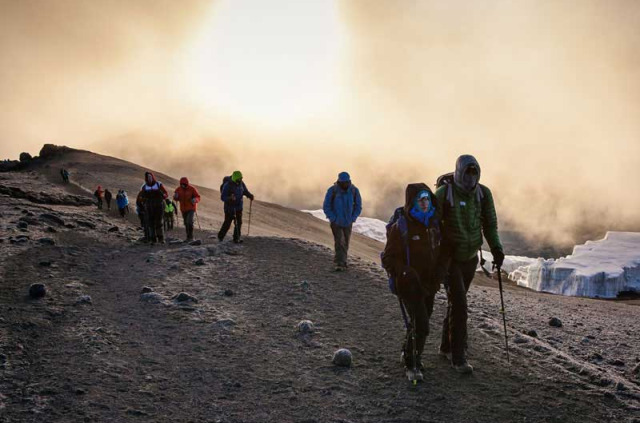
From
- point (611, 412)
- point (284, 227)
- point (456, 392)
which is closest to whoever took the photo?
point (611, 412)

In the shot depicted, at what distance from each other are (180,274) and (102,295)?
6.92 ft

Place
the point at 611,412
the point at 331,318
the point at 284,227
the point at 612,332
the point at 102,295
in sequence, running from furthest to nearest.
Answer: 1. the point at 284,227
2. the point at 612,332
3. the point at 102,295
4. the point at 331,318
5. the point at 611,412

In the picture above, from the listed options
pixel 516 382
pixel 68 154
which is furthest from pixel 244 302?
pixel 68 154

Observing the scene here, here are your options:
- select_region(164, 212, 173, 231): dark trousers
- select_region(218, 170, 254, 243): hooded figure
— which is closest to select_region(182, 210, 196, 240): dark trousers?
select_region(218, 170, 254, 243): hooded figure

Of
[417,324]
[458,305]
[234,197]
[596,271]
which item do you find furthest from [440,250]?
[596,271]

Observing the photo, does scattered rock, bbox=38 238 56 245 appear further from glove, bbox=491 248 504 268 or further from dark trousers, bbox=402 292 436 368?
glove, bbox=491 248 504 268

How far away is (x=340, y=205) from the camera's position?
39.9 ft

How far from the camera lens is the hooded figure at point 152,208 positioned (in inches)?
620

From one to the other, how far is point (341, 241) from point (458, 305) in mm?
6396

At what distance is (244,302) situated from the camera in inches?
375

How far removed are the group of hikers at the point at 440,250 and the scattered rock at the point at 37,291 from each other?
22.7ft

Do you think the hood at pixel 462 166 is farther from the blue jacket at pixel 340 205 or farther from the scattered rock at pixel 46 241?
the scattered rock at pixel 46 241

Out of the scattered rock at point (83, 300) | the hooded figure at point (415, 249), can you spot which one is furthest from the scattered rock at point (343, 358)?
the scattered rock at point (83, 300)

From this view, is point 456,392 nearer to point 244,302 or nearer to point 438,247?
point 438,247
